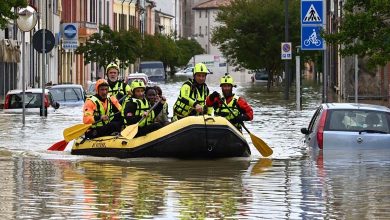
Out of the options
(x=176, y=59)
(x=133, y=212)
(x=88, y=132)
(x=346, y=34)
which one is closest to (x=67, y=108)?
(x=346, y=34)

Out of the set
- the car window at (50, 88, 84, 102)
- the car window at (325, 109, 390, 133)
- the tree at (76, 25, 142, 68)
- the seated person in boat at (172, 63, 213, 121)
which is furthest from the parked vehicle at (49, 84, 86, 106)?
the tree at (76, 25, 142, 68)

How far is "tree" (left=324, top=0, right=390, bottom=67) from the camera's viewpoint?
26.6 m

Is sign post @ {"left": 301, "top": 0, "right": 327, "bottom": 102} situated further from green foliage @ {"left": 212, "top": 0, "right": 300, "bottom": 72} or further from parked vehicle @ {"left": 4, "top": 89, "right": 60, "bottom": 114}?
green foliage @ {"left": 212, "top": 0, "right": 300, "bottom": 72}

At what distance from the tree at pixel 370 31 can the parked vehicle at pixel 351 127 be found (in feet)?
14.9

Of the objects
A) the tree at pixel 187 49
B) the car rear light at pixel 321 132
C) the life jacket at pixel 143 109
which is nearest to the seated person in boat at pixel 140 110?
the life jacket at pixel 143 109

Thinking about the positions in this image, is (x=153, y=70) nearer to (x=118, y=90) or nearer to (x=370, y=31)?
(x=370, y=31)

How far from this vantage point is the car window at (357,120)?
2159cm

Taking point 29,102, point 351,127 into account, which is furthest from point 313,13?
point 351,127

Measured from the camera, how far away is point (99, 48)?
7775 cm

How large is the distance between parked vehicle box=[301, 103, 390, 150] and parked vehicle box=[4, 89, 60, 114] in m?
19.3

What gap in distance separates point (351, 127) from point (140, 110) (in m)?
3.47

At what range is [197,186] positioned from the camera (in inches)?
669

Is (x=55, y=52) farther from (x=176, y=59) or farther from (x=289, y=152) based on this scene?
(x=289, y=152)

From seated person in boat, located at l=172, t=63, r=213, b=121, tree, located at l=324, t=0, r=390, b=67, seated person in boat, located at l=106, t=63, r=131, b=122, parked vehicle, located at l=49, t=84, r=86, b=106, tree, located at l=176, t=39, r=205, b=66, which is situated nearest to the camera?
seated person in boat, located at l=172, t=63, r=213, b=121
